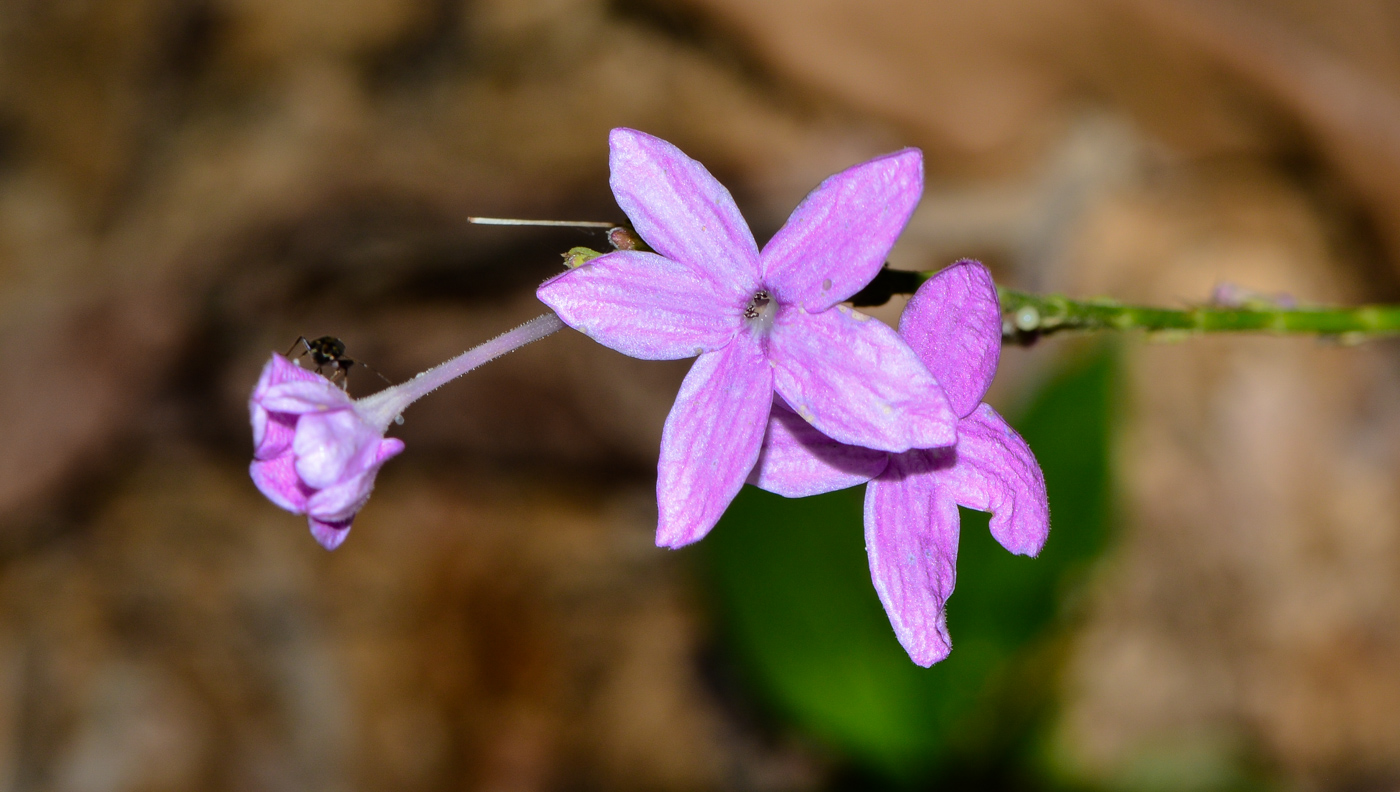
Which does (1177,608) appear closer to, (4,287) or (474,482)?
(474,482)

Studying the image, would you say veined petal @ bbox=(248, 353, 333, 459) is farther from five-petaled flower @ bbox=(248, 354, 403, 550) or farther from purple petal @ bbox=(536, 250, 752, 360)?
purple petal @ bbox=(536, 250, 752, 360)

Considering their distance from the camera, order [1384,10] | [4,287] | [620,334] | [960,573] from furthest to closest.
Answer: [4,287]
[1384,10]
[960,573]
[620,334]

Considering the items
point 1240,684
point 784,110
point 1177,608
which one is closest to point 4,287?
point 784,110

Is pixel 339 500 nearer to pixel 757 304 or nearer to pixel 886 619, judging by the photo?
pixel 757 304

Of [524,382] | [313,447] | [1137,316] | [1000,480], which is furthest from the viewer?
[524,382]

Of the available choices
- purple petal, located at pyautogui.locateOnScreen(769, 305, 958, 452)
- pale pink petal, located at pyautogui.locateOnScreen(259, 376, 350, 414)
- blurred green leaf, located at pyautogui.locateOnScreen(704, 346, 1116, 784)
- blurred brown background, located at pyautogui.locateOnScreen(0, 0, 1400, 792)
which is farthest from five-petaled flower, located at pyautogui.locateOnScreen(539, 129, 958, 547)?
blurred brown background, located at pyautogui.locateOnScreen(0, 0, 1400, 792)

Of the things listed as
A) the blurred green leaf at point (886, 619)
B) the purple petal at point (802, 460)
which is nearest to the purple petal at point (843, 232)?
the purple petal at point (802, 460)

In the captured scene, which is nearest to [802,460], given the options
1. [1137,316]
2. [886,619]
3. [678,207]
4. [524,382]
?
[678,207]

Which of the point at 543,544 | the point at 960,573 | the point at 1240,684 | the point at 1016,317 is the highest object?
the point at 1016,317
